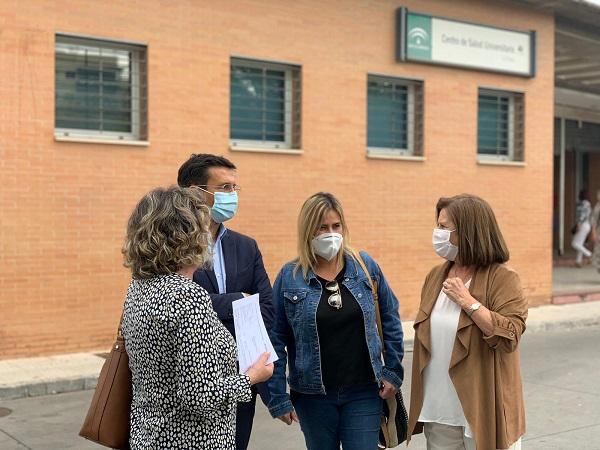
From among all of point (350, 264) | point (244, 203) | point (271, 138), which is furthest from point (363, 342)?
point (271, 138)

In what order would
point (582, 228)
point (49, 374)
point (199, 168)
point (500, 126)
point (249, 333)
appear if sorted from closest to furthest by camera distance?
1. point (249, 333)
2. point (199, 168)
3. point (49, 374)
4. point (500, 126)
5. point (582, 228)

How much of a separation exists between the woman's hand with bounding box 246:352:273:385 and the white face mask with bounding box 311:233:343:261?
821 millimetres

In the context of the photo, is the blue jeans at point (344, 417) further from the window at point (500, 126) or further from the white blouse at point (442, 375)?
the window at point (500, 126)

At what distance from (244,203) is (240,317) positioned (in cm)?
763

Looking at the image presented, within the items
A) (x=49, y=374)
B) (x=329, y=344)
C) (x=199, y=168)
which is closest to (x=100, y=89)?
(x=49, y=374)

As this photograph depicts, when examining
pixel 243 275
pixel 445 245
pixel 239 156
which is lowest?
pixel 243 275

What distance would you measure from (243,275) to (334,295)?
1.46 ft

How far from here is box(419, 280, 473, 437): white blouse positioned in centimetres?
363

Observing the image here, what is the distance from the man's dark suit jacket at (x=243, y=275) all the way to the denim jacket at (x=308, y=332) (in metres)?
0.06

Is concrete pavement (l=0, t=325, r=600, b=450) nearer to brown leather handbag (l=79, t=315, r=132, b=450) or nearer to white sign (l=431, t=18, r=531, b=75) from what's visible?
brown leather handbag (l=79, t=315, r=132, b=450)

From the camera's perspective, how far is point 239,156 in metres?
10.7

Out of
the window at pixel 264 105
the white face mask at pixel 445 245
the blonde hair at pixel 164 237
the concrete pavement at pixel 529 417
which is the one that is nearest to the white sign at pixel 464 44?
the window at pixel 264 105

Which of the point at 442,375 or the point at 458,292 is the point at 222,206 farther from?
the point at 442,375

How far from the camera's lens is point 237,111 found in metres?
11.0
